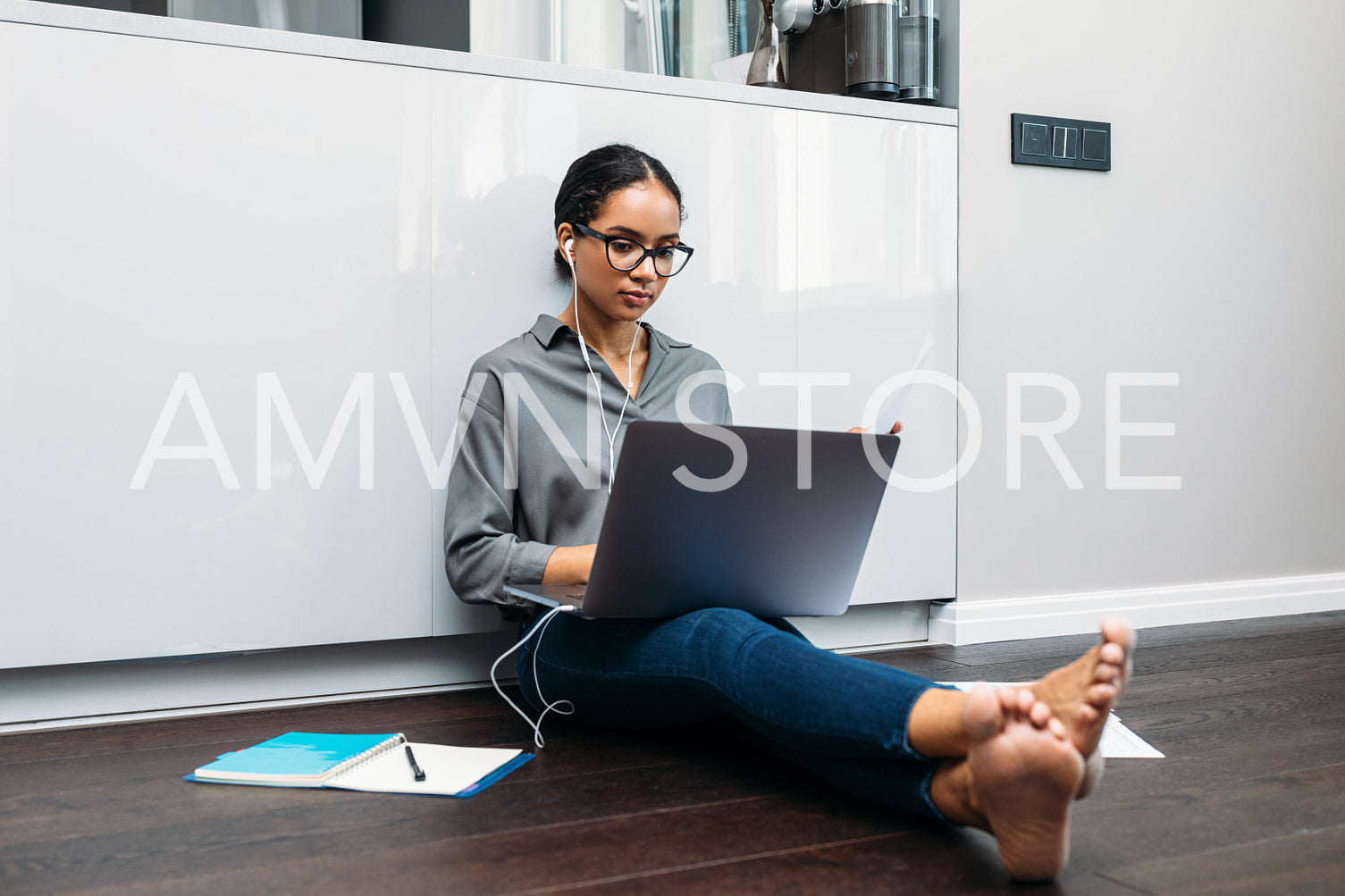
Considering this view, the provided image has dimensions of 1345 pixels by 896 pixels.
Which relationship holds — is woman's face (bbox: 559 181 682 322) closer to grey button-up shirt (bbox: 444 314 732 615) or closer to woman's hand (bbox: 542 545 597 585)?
grey button-up shirt (bbox: 444 314 732 615)

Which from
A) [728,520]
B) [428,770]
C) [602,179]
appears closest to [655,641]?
[728,520]

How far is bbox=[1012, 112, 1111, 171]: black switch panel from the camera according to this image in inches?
91.8

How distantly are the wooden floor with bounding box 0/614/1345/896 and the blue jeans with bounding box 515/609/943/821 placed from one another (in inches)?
2.2

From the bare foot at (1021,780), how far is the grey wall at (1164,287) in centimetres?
134

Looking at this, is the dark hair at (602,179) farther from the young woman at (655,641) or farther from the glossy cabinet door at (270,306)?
the glossy cabinet door at (270,306)

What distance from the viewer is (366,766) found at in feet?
4.48

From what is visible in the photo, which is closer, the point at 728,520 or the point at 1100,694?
the point at 1100,694

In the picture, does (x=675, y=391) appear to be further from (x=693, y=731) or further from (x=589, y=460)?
(x=693, y=731)

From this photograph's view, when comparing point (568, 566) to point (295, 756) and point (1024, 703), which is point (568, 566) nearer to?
point (295, 756)

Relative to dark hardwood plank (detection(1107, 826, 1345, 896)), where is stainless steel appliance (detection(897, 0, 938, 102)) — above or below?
above

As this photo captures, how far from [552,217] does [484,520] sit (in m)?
0.60

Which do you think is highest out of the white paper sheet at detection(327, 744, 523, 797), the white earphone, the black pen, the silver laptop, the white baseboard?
the white earphone

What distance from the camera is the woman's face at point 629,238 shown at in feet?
5.44

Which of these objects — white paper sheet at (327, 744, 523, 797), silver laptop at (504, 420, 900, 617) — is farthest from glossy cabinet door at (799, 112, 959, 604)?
white paper sheet at (327, 744, 523, 797)
